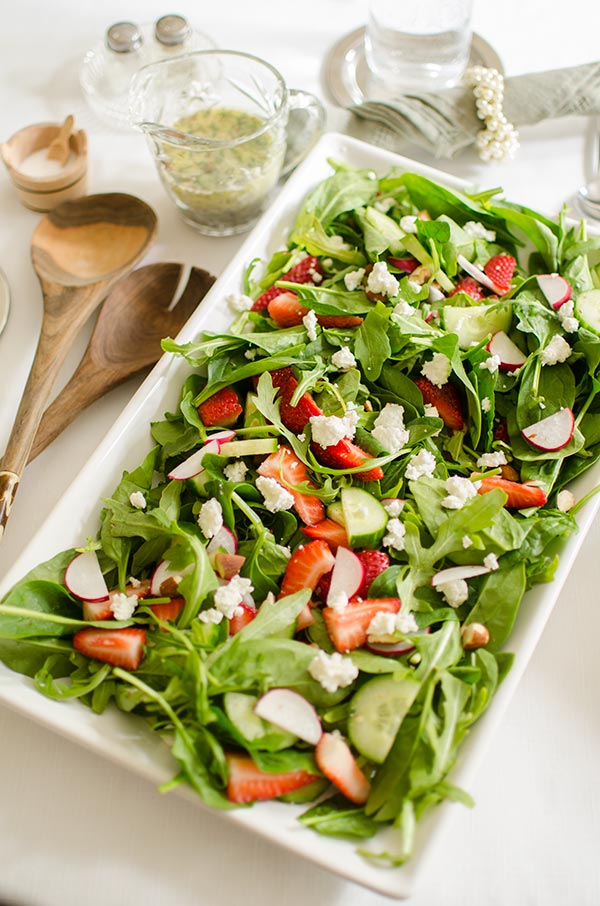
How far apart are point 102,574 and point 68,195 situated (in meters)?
1.11

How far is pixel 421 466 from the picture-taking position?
1371 mm

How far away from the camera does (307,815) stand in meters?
1.09

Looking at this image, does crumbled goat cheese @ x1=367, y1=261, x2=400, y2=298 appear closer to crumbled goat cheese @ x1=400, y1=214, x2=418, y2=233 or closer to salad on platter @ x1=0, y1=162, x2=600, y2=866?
salad on platter @ x1=0, y1=162, x2=600, y2=866

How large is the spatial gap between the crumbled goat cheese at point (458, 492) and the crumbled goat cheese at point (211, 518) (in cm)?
36

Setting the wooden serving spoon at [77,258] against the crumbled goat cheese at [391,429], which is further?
the wooden serving spoon at [77,258]

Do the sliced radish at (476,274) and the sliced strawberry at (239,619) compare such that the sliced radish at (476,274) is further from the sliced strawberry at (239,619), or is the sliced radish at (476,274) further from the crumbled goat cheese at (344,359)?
the sliced strawberry at (239,619)

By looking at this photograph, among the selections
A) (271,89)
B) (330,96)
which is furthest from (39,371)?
(330,96)

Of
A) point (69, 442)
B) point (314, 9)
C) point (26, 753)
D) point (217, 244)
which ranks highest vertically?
point (314, 9)

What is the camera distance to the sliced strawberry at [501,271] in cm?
162

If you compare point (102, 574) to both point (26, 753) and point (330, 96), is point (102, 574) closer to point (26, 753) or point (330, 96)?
point (26, 753)

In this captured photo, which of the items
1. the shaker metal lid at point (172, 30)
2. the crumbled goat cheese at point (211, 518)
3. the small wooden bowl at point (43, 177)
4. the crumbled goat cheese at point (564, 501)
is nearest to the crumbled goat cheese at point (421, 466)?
the crumbled goat cheese at point (564, 501)

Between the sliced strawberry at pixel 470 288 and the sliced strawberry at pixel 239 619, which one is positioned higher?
the sliced strawberry at pixel 470 288

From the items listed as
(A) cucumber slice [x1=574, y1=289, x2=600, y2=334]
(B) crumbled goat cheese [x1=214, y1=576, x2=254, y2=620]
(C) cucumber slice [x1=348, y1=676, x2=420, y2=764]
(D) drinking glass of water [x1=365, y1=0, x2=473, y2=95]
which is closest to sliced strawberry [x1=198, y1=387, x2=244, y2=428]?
(B) crumbled goat cheese [x1=214, y1=576, x2=254, y2=620]

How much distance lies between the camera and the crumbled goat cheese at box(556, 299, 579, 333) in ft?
4.85
